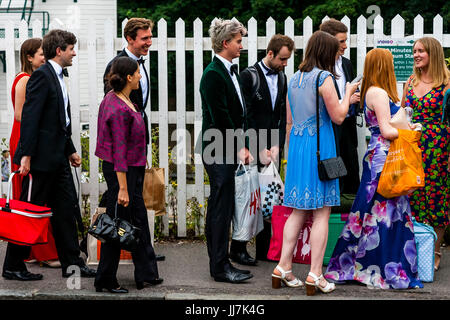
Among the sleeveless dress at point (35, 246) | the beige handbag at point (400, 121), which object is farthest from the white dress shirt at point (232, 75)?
the sleeveless dress at point (35, 246)

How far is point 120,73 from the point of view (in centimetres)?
553

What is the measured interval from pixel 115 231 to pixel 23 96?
170 cm

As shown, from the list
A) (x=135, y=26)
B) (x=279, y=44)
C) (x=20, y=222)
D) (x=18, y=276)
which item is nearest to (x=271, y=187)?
(x=279, y=44)

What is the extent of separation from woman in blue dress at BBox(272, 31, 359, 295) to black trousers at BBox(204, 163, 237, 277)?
Answer: 0.54 meters

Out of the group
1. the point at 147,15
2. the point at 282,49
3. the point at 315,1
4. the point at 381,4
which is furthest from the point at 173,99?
the point at 282,49

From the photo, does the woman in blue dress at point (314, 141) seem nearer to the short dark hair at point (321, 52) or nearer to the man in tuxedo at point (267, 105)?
the short dark hair at point (321, 52)

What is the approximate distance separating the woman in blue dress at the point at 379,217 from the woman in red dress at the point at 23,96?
2446 millimetres

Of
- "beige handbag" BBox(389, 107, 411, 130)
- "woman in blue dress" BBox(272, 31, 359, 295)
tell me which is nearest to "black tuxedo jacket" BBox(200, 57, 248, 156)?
"woman in blue dress" BBox(272, 31, 359, 295)

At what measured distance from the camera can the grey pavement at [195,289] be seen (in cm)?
560

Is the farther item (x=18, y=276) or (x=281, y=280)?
(x=18, y=276)

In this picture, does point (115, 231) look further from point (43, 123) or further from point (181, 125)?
point (181, 125)

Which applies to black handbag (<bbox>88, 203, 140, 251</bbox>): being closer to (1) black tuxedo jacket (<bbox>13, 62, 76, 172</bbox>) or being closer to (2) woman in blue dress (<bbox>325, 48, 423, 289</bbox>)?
(1) black tuxedo jacket (<bbox>13, 62, 76, 172</bbox>)

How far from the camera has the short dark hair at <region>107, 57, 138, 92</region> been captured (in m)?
5.52

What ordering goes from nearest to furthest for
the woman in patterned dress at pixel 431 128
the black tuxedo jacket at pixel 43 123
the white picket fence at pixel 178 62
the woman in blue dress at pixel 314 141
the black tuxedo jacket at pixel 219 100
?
1. the woman in blue dress at pixel 314 141
2. the black tuxedo jacket at pixel 219 100
3. the black tuxedo jacket at pixel 43 123
4. the woman in patterned dress at pixel 431 128
5. the white picket fence at pixel 178 62
